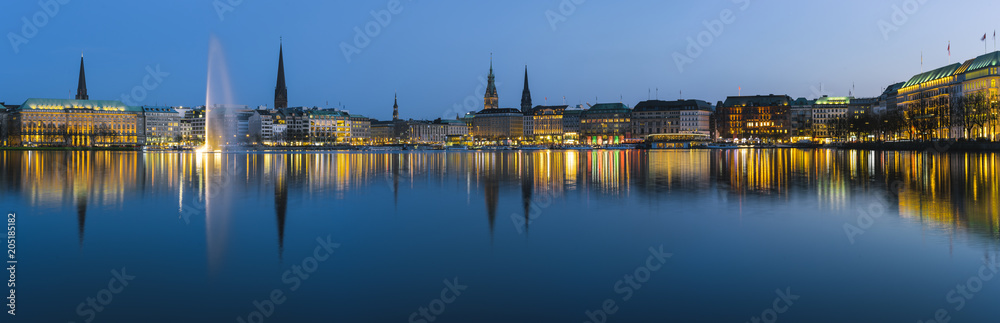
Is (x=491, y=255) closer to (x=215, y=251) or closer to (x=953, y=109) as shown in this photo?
(x=215, y=251)

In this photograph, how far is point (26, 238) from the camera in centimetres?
1411

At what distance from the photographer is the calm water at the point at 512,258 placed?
8.61 meters

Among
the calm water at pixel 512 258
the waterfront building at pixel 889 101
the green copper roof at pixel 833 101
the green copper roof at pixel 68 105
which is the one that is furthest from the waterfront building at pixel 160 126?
the calm water at pixel 512 258

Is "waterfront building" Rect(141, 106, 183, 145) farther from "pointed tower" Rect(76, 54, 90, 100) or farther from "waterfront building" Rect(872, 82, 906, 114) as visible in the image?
"waterfront building" Rect(872, 82, 906, 114)

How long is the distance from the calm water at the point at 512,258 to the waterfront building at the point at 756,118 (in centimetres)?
17065

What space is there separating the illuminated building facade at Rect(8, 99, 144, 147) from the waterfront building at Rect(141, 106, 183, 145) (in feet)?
54.0

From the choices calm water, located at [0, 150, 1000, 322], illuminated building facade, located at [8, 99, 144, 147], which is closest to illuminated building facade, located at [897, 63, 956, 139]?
calm water, located at [0, 150, 1000, 322]

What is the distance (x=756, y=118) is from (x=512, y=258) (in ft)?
611

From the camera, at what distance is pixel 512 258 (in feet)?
38.4

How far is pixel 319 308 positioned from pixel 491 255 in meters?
4.00

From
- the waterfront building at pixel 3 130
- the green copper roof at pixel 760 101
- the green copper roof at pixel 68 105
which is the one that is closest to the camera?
the waterfront building at pixel 3 130

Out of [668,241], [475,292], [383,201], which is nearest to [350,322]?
[475,292]

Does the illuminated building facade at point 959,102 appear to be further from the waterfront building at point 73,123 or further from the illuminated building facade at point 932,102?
the waterfront building at point 73,123

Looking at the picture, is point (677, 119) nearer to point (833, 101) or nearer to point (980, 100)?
point (833, 101)
